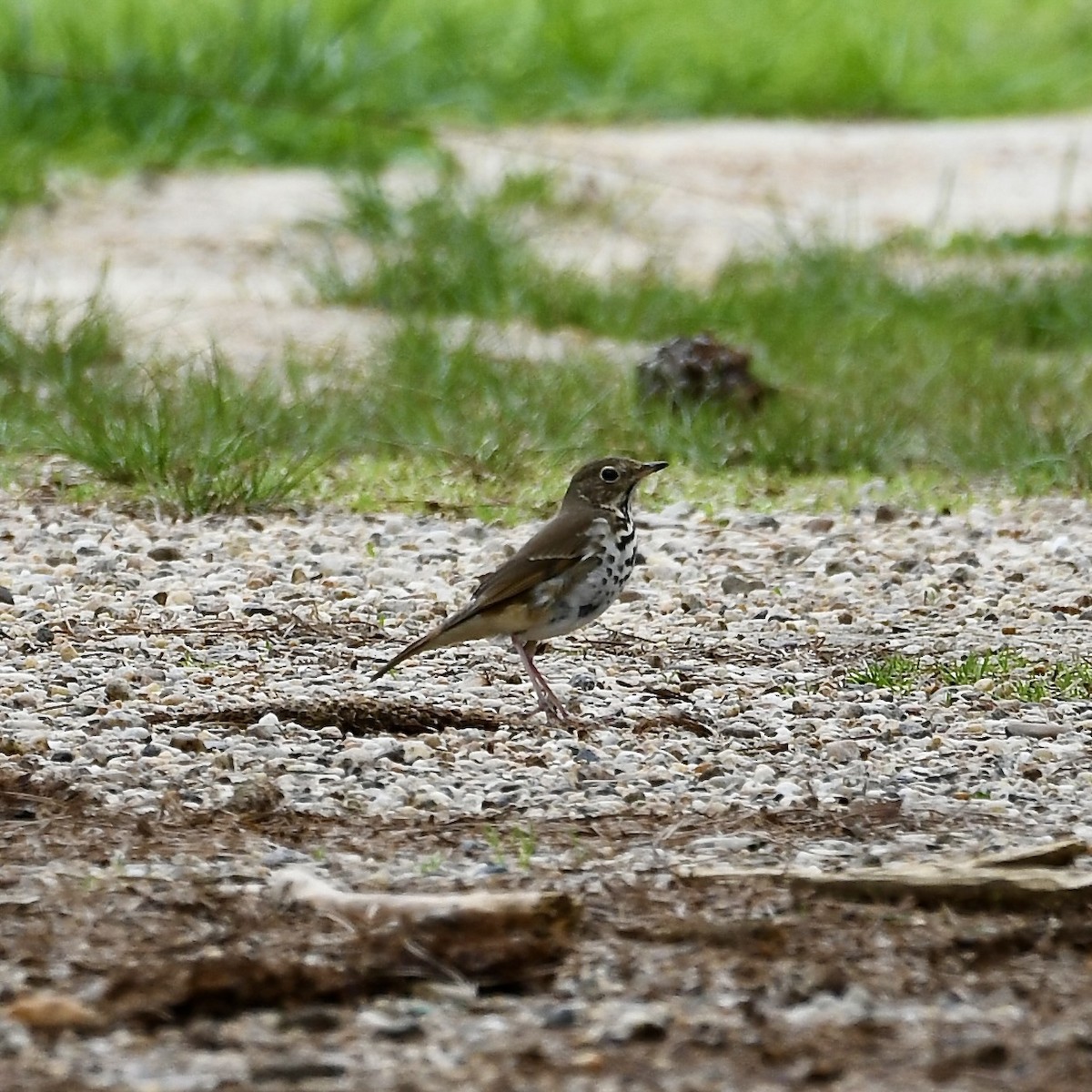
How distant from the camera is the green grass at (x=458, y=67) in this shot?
1335 cm

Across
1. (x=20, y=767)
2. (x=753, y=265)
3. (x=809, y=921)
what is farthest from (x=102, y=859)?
(x=753, y=265)

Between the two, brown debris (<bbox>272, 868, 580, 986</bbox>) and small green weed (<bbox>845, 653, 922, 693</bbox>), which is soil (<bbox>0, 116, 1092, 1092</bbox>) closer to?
brown debris (<bbox>272, 868, 580, 986</bbox>)

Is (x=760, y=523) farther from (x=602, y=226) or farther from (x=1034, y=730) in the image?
(x=602, y=226)

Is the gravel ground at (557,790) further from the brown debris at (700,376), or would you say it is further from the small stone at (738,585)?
the brown debris at (700,376)

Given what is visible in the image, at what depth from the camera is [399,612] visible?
6105 mm

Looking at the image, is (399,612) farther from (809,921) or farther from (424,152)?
(424,152)

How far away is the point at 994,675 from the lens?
5.45 m

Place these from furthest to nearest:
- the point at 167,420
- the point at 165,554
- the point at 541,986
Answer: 1. the point at 167,420
2. the point at 165,554
3. the point at 541,986

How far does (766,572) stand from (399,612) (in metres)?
1.07

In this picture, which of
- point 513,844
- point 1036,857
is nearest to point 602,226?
point 513,844

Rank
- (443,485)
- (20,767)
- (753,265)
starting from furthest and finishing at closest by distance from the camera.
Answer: (753,265) → (443,485) → (20,767)

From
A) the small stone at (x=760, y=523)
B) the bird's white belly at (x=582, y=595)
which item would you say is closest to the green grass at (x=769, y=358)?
the small stone at (x=760, y=523)

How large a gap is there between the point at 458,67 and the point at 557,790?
37.0 ft

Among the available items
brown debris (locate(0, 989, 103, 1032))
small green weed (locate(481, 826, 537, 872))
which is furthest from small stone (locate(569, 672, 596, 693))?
brown debris (locate(0, 989, 103, 1032))
